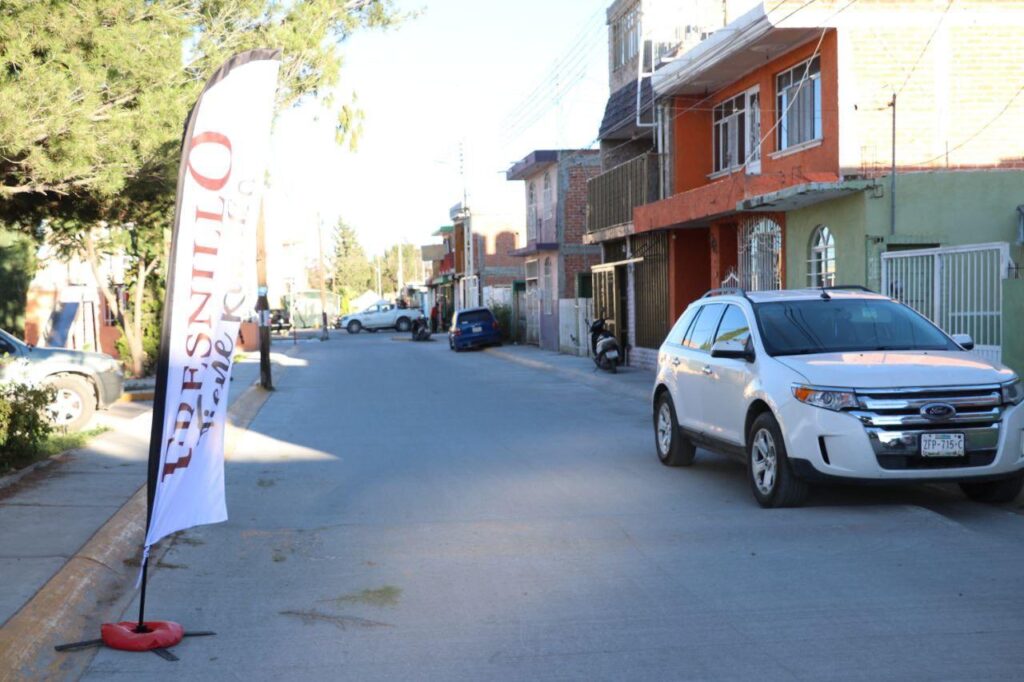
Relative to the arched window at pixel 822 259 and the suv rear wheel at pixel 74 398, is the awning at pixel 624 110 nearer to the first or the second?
the arched window at pixel 822 259

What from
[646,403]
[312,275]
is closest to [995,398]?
[646,403]

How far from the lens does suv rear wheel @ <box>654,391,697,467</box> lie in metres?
11.9

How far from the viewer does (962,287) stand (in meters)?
14.4

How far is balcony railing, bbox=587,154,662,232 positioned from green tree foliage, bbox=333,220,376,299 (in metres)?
91.2

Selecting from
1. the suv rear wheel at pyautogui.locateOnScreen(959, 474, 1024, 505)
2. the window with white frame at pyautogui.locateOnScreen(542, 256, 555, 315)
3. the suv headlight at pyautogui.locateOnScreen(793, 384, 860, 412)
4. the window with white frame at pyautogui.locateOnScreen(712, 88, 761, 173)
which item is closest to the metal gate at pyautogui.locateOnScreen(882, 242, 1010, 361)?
the suv rear wheel at pyautogui.locateOnScreen(959, 474, 1024, 505)

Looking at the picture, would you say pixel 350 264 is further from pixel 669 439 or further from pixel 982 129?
pixel 669 439

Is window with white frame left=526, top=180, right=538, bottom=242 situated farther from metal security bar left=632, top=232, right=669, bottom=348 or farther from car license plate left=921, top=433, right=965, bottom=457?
car license plate left=921, top=433, right=965, bottom=457

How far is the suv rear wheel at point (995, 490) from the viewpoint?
29.9ft

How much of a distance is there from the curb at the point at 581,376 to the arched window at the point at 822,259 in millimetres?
3782

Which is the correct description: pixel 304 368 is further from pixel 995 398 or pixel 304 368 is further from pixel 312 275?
pixel 312 275

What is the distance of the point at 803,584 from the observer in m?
6.95

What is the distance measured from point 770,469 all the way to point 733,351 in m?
1.19

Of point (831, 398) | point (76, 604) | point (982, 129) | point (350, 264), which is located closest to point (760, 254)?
point (982, 129)

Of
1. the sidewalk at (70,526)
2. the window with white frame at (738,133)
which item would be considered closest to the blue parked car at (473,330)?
the window with white frame at (738,133)
